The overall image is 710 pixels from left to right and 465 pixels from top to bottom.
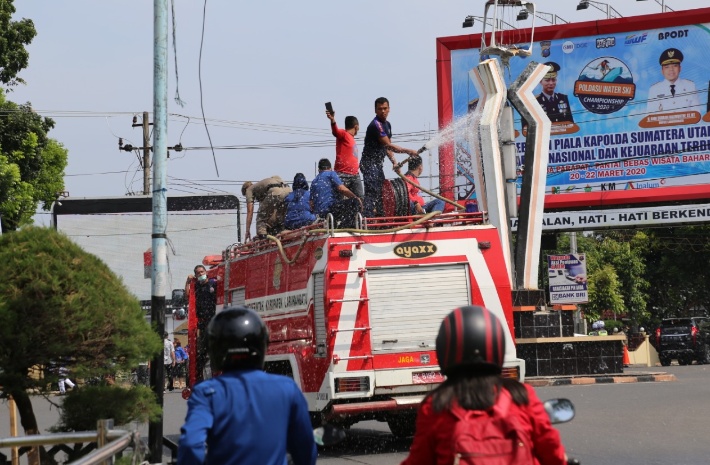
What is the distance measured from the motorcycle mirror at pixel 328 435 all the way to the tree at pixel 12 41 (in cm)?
2671

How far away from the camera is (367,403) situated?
44.7 feet

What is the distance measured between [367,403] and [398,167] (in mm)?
3261

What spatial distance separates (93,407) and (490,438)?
5.98 m

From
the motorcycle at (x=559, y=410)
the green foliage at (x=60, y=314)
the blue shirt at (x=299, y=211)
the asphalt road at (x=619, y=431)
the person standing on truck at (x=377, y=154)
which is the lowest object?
the asphalt road at (x=619, y=431)

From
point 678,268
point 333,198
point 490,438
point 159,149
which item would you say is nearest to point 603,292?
point 678,268

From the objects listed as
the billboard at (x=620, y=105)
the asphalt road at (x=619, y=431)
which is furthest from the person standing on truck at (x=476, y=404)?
the billboard at (x=620, y=105)

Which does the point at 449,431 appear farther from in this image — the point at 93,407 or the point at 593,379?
the point at 593,379

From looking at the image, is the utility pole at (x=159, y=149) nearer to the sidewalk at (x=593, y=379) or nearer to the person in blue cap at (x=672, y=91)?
the sidewalk at (x=593, y=379)

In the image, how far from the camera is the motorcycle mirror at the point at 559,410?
446 centimetres

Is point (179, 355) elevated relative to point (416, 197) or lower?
lower

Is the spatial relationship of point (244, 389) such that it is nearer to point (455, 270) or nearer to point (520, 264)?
point (455, 270)

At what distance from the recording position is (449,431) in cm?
414

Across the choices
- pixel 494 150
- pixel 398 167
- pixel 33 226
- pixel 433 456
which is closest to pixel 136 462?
pixel 33 226

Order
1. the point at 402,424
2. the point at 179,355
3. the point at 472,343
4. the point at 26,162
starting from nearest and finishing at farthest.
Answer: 1. the point at 472,343
2. the point at 402,424
3. the point at 26,162
4. the point at 179,355
